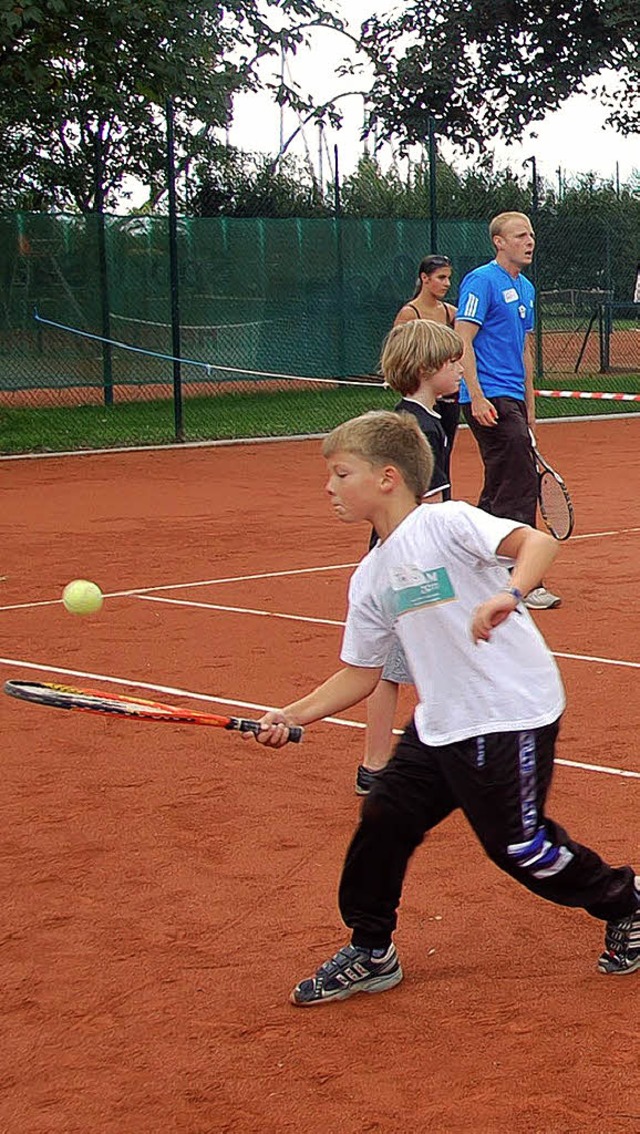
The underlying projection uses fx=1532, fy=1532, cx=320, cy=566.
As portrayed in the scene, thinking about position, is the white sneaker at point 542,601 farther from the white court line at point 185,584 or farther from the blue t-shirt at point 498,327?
the white court line at point 185,584

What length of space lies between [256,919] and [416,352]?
1.91 m

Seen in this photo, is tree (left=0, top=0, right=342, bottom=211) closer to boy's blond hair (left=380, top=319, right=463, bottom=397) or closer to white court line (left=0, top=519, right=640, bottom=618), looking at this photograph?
white court line (left=0, top=519, right=640, bottom=618)

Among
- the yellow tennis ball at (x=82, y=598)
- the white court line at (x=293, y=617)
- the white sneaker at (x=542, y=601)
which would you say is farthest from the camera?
the white sneaker at (x=542, y=601)

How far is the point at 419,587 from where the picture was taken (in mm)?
3521

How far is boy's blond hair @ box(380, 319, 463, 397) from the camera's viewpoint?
4.98 m

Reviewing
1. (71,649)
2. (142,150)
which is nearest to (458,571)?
(71,649)

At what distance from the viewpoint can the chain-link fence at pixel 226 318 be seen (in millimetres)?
19438

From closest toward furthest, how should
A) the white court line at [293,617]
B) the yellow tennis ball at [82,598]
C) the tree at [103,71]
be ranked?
the yellow tennis ball at [82,598] → the white court line at [293,617] → the tree at [103,71]

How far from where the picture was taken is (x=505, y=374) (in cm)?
800

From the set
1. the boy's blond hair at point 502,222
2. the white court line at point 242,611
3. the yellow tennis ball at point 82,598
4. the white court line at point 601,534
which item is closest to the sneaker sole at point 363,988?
the yellow tennis ball at point 82,598

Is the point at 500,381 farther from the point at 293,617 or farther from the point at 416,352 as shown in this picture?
the point at 416,352

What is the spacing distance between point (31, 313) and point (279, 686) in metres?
13.9

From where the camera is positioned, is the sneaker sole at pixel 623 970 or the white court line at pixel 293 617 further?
the white court line at pixel 293 617

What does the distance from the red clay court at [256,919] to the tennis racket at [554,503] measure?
0.98 metres
